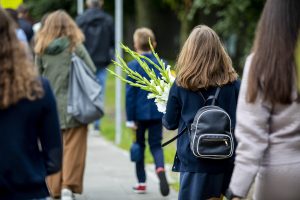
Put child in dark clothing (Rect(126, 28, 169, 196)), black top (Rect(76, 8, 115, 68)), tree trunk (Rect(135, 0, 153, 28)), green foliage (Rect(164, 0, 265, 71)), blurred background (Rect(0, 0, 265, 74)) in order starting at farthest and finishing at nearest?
tree trunk (Rect(135, 0, 153, 28))
blurred background (Rect(0, 0, 265, 74))
green foliage (Rect(164, 0, 265, 71))
black top (Rect(76, 8, 115, 68))
child in dark clothing (Rect(126, 28, 169, 196))

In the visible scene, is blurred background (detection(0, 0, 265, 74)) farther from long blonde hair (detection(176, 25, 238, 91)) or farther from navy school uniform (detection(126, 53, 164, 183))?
long blonde hair (detection(176, 25, 238, 91))

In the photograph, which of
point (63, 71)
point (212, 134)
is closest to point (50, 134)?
point (212, 134)

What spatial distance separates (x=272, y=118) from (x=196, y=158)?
156 centimetres

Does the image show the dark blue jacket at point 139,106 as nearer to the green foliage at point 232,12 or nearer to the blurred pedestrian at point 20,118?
the blurred pedestrian at point 20,118

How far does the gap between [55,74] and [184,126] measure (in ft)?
9.91

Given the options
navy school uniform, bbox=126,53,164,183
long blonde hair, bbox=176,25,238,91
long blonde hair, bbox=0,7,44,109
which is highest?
long blonde hair, bbox=0,7,44,109

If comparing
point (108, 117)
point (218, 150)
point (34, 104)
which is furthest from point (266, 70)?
point (108, 117)

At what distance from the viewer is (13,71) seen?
4.22 meters

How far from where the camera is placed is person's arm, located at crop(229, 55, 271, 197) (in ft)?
13.6

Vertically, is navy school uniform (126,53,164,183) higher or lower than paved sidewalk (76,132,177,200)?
higher

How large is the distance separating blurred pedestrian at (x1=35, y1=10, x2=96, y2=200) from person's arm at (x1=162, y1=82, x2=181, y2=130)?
292cm

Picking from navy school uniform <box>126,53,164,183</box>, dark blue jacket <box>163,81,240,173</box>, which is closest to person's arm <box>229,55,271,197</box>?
dark blue jacket <box>163,81,240,173</box>

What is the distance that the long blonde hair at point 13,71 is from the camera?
4.16 m

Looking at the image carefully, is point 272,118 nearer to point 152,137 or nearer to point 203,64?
point 203,64
